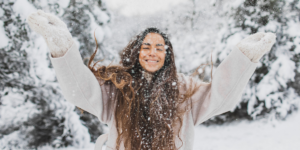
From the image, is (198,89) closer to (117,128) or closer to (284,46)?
(117,128)

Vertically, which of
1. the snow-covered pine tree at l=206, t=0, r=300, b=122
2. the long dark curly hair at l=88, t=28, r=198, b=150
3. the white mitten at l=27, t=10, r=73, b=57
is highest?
the snow-covered pine tree at l=206, t=0, r=300, b=122

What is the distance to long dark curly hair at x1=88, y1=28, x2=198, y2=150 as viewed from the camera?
123 centimetres

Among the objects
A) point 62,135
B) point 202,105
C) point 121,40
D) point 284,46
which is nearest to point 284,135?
point 284,46

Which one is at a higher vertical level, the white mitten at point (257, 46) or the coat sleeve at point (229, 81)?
the white mitten at point (257, 46)

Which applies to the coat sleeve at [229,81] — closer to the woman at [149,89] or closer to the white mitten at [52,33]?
the woman at [149,89]

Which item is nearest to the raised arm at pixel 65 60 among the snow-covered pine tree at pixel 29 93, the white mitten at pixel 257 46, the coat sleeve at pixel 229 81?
the coat sleeve at pixel 229 81

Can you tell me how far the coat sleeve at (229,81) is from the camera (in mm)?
1000

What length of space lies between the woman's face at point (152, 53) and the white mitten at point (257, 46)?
55cm

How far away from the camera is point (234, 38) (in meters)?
4.53

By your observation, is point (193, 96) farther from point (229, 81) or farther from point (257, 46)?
point (257, 46)

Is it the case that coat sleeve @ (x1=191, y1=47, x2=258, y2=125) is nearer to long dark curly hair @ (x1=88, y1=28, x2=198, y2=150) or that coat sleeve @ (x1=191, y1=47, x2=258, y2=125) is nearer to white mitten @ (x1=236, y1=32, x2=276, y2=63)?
white mitten @ (x1=236, y1=32, x2=276, y2=63)

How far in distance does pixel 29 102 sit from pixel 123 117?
294 cm

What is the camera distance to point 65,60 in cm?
90

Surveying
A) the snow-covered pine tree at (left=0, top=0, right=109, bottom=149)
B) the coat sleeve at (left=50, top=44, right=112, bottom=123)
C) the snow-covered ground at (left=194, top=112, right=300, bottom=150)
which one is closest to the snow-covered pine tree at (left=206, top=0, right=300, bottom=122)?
the snow-covered ground at (left=194, top=112, right=300, bottom=150)
